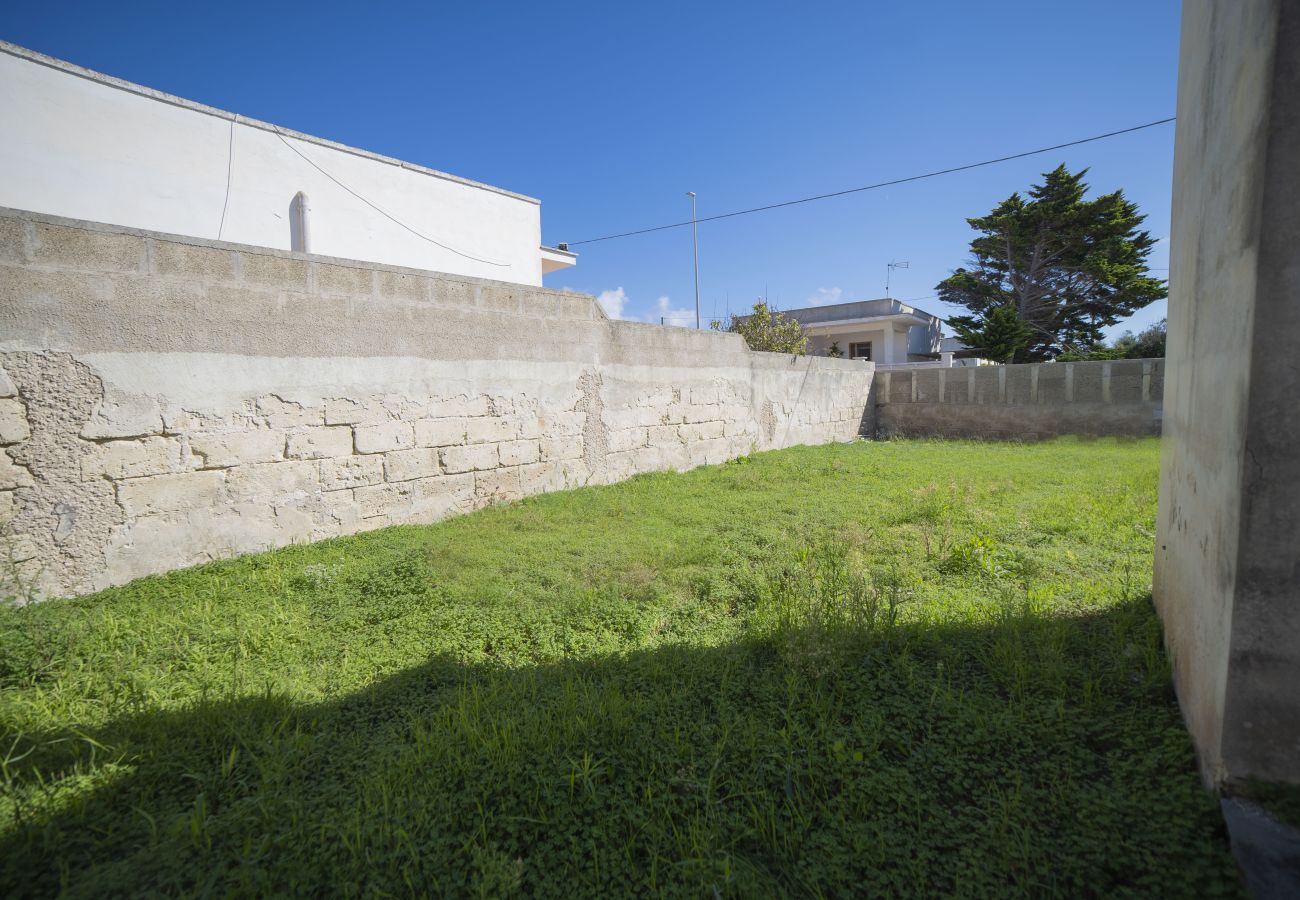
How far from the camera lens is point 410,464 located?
5.12 metres

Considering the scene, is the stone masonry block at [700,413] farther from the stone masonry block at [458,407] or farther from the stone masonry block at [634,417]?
the stone masonry block at [458,407]

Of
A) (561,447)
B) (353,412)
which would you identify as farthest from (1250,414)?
(561,447)

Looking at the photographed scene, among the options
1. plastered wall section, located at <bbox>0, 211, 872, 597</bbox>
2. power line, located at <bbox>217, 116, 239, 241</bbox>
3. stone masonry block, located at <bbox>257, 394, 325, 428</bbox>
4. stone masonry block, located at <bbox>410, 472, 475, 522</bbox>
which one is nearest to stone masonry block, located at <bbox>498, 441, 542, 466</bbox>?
plastered wall section, located at <bbox>0, 211, 872, 597</bbox>

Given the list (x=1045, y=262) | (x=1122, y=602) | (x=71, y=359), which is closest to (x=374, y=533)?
(x=71, y=359)

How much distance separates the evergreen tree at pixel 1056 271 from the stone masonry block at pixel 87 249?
23.1 metres

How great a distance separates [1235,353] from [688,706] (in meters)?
2.10

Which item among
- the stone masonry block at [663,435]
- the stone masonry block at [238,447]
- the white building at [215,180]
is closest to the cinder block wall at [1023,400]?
the stone masonry block at [663,435]

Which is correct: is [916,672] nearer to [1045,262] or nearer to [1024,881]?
[1024,881]

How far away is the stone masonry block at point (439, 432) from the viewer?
5.17 meters

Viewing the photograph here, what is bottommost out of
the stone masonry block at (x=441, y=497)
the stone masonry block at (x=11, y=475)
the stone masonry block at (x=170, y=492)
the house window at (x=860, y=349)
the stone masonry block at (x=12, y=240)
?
the stone masonry block at (x=441, y=497)

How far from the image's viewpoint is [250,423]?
4.15 m

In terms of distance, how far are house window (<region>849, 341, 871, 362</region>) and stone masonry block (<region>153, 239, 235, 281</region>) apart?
25280 mm

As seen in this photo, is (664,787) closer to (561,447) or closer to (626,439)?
(561,447)

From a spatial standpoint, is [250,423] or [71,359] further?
[250,423]
